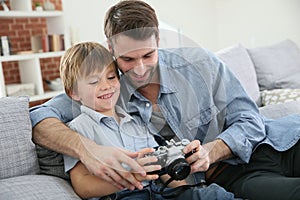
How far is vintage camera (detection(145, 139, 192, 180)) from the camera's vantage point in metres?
1.00

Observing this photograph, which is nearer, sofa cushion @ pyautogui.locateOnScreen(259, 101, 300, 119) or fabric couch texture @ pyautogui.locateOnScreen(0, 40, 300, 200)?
fabric couch texture @ pyautogui.locateOnScreen(0, 40, 300, 200)

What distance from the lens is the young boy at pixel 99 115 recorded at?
3.42ft

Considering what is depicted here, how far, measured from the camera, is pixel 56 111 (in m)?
1.27

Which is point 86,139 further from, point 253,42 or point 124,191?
point 253,42

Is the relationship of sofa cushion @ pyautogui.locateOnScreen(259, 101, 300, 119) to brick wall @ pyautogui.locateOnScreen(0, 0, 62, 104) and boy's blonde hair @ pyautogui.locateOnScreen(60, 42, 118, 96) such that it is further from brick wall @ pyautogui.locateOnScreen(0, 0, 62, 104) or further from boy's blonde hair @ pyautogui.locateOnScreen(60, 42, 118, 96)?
brick wall @ pyautogui.locateOnScreen(0, 0, 62, 104)

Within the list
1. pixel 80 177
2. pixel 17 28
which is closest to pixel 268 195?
pixel 80 177

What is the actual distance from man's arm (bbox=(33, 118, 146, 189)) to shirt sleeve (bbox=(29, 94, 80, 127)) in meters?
0.05

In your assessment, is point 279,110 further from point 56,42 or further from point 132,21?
point 56,42

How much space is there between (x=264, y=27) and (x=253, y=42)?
0.18 metres

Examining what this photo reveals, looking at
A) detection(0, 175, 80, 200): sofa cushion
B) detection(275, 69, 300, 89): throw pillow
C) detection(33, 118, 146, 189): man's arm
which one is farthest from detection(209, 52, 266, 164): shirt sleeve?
detection(275, 69, 300, 89): throw pillow

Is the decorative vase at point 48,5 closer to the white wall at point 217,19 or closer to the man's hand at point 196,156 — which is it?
the white wall at point 217,19

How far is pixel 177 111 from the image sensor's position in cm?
117

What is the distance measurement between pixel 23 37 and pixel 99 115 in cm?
283

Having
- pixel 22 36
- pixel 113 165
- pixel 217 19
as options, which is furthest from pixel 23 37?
pixel 113 165
